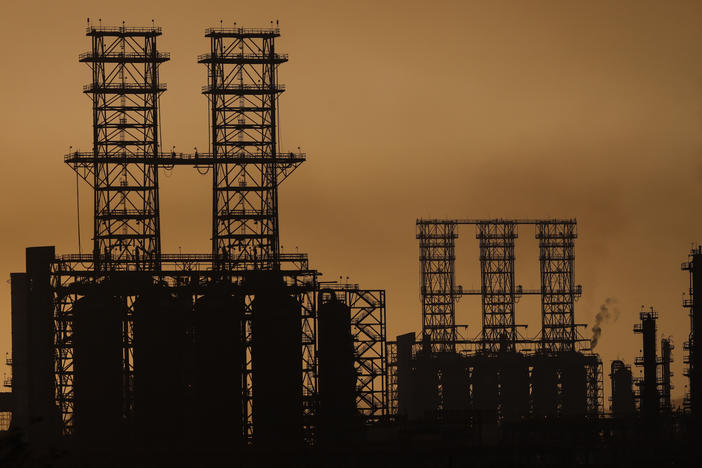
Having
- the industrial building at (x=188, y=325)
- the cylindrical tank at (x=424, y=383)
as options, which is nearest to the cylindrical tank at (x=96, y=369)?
the industrial building at (x=188, y=325)

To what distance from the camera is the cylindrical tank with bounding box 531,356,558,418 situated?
613ft

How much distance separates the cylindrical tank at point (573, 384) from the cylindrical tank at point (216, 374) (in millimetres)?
73189

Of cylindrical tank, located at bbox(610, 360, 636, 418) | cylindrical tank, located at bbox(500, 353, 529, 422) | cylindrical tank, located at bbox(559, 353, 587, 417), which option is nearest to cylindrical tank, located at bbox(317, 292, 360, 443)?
cylindrical tank, located at bbox(500, 353, 529, 422)

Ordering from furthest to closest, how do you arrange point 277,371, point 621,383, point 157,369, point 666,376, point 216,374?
point 621,383 → point 666,376 → point 157,369 → point 277,371 → point 216,374

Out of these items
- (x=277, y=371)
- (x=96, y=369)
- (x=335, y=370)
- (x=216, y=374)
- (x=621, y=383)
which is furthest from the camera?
(x=621, y=383)

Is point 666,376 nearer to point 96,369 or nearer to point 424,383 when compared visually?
point 424,383

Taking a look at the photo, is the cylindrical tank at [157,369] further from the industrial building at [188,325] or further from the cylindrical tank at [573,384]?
the cylindrical tank at [573,384]

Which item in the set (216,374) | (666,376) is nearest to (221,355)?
(216,374)

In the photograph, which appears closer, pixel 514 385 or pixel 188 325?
pixel 188 325

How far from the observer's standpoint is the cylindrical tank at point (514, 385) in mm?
187125

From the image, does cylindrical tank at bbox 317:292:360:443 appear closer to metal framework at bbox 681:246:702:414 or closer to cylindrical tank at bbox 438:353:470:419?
metal framework at bbox 681:246:702:414

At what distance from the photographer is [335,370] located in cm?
12125

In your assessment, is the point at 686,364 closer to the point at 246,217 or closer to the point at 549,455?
the point at 549,455

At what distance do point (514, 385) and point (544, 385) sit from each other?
2817 millimetres
